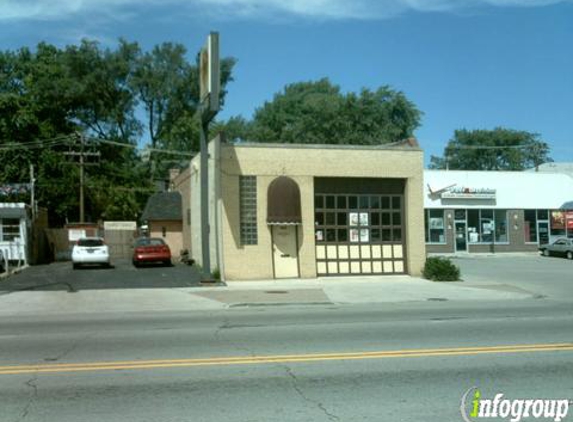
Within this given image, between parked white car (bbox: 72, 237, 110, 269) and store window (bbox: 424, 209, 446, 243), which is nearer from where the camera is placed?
parked white car (bbox: 72, 237, 110, 269)

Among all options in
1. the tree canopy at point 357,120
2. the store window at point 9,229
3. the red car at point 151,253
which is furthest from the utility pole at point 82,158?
the tree canopy at point 357,120

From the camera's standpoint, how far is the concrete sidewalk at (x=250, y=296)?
56.5 feet

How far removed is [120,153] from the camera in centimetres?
6212

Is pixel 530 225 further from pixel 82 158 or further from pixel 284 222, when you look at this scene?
pixel 82 158

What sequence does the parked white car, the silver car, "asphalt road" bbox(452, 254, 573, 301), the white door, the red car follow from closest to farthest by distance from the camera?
"asphalt road" bbox(452, 254, 573, 301) < the white door < the parked white car < the red car < the silver car

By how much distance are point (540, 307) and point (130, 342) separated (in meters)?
9.89

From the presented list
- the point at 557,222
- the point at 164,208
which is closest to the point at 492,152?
the point at 557,222

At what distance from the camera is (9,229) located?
31984 mm

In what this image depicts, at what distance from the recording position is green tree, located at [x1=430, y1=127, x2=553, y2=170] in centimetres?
9094

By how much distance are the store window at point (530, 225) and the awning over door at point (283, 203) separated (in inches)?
1050

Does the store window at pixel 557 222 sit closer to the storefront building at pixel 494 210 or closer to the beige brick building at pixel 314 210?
the storefront building at pixel 494 210

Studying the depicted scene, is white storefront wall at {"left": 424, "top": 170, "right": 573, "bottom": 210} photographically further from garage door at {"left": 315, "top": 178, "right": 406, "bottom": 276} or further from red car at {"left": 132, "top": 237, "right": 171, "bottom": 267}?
red car at {"left": 132, "top": 237, "right": 171, "bottom": 267}

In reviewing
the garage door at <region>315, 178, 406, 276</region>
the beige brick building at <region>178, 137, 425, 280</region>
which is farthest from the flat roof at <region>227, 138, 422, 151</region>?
the garage door at <region>315, 178, 406, 276</region>

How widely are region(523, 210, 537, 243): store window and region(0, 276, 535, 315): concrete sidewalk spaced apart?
24.0 meters
